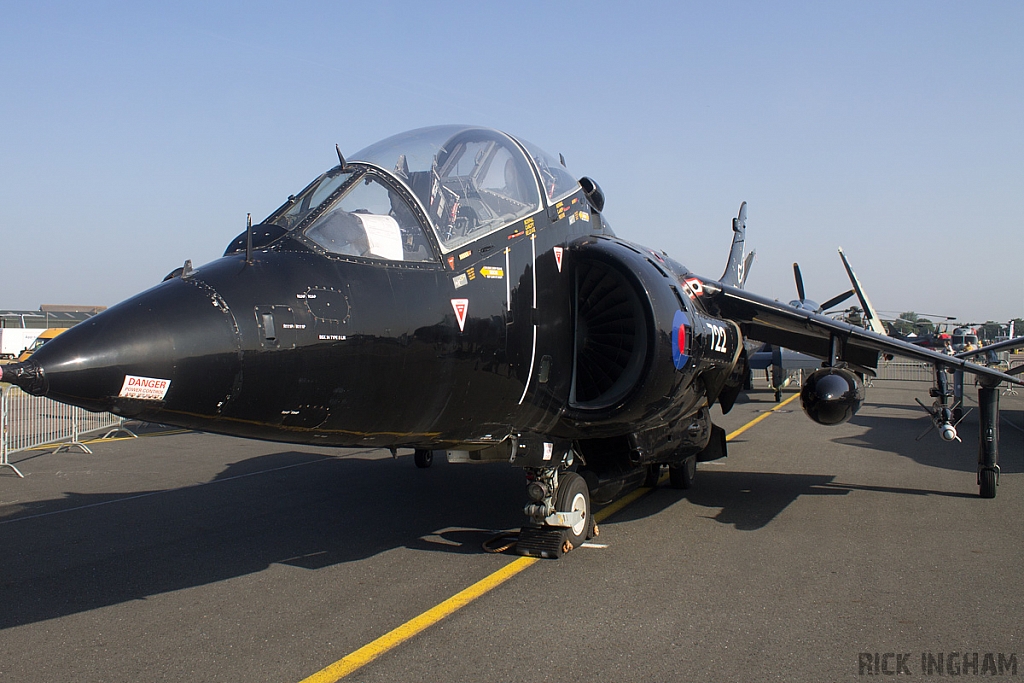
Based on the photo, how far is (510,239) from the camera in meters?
5.18

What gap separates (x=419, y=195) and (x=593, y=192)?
2410mm

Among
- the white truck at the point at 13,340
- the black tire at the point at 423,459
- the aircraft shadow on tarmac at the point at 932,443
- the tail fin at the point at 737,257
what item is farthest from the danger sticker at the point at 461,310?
the white truck at the point at 13,340

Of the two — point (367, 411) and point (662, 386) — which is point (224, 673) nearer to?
point (367, 411)

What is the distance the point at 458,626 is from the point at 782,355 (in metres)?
21.3

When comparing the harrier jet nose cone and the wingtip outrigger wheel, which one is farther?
the wingtip outrigger wheel

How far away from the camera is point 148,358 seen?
124 inches

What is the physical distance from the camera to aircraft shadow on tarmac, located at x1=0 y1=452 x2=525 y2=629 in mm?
5352

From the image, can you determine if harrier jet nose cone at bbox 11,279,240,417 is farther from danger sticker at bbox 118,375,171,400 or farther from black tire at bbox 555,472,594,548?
black tire at bbox 555,472,594,548

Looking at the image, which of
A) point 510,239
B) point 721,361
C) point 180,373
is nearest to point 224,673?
point 180,373

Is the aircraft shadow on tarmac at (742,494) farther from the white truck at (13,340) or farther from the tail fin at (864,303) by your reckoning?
the white truck at (13,340)

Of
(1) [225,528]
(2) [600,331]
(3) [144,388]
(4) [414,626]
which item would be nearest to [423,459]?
(1) [225,528]

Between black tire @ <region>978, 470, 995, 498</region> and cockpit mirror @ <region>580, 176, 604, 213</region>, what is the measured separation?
5.46 meters

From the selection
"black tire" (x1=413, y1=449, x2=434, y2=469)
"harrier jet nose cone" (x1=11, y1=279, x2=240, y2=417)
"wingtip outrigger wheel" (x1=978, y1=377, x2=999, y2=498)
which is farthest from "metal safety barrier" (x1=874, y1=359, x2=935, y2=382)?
"harrier jet nose cone" (x1=11, y1=279, x2=240, y2=417)

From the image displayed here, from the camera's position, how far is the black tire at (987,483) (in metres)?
8.21
